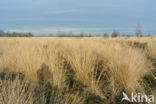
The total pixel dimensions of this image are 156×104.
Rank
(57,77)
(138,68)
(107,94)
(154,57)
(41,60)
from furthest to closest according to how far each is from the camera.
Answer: (154,57) < (41,60) < (138,68) < (57,77) < (107,94)

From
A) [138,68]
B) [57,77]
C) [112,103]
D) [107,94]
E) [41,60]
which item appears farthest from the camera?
[41,60]

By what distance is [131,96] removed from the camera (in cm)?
189

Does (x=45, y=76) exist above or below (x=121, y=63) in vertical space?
below

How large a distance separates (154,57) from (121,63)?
10.0 ft

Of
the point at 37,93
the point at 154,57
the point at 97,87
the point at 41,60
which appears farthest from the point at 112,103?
the point at 154,57

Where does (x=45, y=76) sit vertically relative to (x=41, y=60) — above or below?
below

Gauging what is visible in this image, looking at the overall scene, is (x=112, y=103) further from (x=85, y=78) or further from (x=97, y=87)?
(x=85, y=78)

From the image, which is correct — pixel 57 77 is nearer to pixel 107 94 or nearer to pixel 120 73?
pixel 107 94

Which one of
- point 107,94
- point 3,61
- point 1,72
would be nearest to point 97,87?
point 107,94

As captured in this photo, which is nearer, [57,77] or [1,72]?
[57,77]

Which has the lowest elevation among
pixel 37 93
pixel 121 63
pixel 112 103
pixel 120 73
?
pixel 112 103

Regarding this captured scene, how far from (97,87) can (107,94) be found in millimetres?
217

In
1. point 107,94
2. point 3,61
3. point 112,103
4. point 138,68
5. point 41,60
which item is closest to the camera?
point 112,103

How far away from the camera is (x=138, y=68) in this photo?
248 centimetres
